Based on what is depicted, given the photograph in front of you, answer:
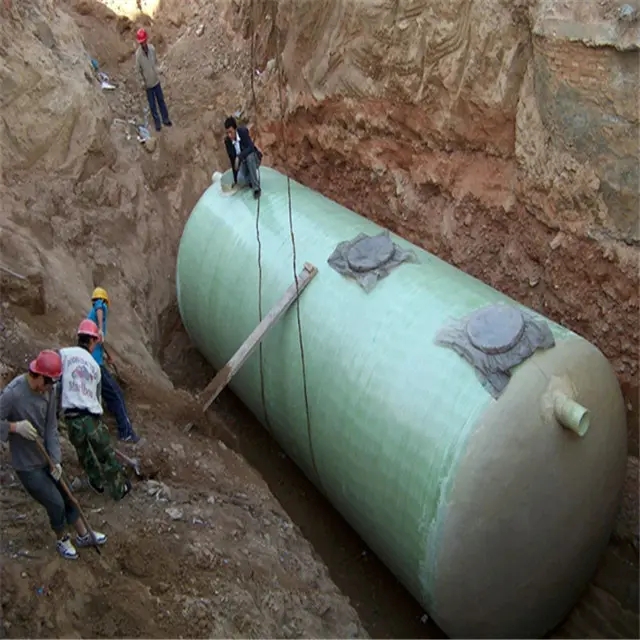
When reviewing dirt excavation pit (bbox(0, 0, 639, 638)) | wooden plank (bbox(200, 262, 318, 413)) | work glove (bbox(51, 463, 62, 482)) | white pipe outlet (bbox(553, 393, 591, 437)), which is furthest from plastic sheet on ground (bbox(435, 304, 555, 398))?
work glove (bbox(51, 463, 62, 482))

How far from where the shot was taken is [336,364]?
608 cm

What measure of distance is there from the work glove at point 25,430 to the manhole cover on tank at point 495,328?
10.7 feet

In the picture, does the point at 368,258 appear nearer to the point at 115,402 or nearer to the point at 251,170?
the point at 251,170

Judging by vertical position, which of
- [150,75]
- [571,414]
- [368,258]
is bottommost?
[571,414]

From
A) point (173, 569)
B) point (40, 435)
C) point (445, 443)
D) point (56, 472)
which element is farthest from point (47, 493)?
point (445, 443)

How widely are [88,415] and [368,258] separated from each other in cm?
290

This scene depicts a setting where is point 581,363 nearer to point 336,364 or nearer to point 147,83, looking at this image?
point 336,364

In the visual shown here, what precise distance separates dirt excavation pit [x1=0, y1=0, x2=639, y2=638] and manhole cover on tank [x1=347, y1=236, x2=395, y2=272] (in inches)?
63.3

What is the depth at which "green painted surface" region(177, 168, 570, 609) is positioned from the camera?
17.2ft

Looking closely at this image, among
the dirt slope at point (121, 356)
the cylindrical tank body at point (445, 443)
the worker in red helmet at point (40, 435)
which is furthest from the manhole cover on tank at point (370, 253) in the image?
the worker in red helmet at point (40, 435)

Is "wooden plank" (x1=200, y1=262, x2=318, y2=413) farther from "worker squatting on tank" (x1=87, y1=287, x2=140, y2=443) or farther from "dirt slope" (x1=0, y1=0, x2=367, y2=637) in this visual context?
"worker squatting on tank" (x1=87, y1=287, x2=140, y2=443)

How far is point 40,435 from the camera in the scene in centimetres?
462

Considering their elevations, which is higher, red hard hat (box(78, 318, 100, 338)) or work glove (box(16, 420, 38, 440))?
red hard hat (box(78, 318, 100, 338))

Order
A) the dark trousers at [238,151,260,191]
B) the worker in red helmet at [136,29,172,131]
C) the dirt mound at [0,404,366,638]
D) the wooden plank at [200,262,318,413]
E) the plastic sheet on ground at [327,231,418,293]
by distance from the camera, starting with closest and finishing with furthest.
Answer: the dirt mound at [0,404,366,638], the plastic sheet on ground at [327,231,418,293], the wooden plank at [200,262,318,413], the dark trousers at [238,151,260,191], the worker in red helmet at [136,29,172,131]
